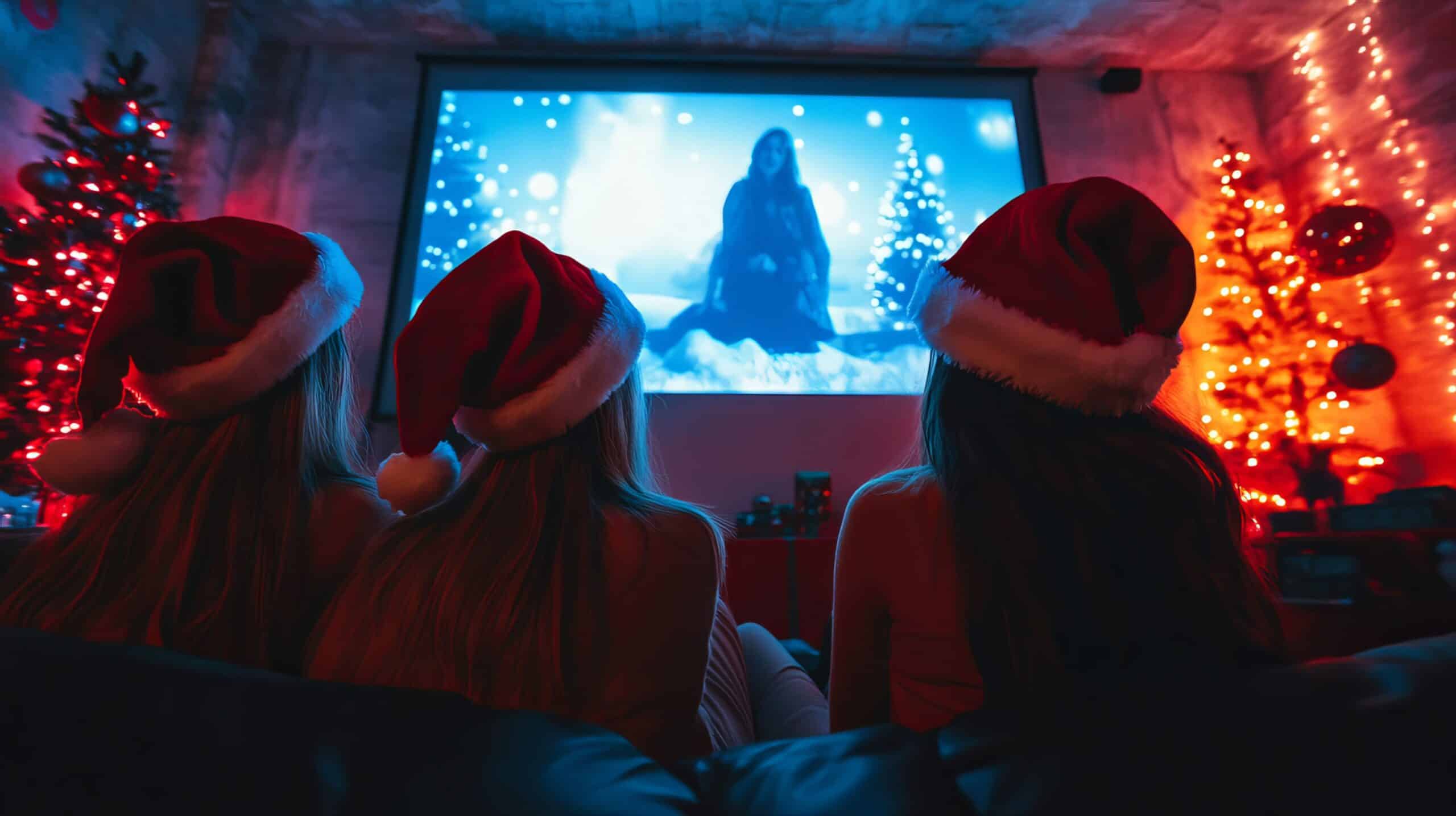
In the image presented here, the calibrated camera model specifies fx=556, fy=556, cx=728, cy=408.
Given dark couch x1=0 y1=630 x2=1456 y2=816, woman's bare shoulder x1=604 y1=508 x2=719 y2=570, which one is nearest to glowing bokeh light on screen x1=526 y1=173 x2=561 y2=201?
woman's bare shoulder x1=604 y1=508 x2=719 y2=570

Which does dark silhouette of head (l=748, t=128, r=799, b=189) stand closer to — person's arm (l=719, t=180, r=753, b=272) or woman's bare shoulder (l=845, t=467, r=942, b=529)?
person's arm (l=719, t=180, r=753, b=272)

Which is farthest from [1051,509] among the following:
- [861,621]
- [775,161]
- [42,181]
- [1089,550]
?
[42,181]

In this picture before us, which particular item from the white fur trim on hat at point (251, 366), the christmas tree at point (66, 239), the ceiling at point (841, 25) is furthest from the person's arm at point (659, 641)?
the ceiling at point (841, 25)

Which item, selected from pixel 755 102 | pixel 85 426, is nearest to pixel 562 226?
pixel 755 102

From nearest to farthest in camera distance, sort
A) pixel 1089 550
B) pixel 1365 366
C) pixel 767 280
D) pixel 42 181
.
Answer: pixel 1089 550 → pixel 42 181 → pixel 1365 366 → pixel 767 280

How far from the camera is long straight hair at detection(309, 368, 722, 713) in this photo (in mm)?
670

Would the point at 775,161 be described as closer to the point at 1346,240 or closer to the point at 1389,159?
the point at 1346,240

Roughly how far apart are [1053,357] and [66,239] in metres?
3.44

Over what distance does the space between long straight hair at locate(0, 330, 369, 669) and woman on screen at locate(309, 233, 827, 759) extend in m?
0.14

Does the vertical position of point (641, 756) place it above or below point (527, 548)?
below

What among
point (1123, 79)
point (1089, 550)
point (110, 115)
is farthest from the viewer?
point (1123, 79)

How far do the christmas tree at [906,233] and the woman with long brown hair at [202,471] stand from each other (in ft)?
8.15

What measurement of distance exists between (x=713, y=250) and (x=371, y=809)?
9.13 ft

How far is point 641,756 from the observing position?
0.35 metres
